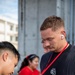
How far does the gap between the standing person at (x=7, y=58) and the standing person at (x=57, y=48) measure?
1.40 ft

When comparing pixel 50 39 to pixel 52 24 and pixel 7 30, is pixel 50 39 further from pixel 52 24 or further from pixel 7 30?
pixel 7 30

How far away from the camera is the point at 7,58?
1.58 meters

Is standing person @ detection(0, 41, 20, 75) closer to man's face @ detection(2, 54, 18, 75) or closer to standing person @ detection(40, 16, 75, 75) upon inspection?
man's face @ detection(2, 54, 18, 75)

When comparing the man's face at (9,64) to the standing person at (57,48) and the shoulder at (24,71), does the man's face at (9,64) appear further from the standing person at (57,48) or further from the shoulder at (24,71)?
the shoulder at (24,71)

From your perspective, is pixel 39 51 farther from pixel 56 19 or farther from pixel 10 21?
pixel 10 21

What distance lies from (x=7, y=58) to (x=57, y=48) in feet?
1.84

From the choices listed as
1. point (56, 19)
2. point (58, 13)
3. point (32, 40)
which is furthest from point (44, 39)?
point (32, 40)

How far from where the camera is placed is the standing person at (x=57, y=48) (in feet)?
6.57

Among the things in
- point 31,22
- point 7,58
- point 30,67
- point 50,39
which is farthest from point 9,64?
point 31,22

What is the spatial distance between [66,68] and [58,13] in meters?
4.51

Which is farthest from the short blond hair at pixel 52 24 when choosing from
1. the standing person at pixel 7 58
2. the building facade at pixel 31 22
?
the building facade at pixel 31 22

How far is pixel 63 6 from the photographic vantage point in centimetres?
655

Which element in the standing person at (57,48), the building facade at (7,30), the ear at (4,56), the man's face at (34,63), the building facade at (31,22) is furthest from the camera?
the building facade at (7,30)

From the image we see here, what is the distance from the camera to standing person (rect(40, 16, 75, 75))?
6.57 ft
